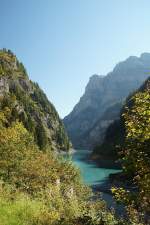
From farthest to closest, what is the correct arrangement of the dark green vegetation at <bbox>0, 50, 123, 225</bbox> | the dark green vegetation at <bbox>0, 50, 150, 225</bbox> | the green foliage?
the dark green vegetation at <bbox>0, 50, 123, 225</bbox>
the dark green vegetation at <bbox>0, 50, 150, 225</bbox>
the green foliage

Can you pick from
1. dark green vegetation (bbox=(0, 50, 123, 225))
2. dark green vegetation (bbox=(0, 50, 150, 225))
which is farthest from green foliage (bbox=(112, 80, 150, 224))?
dark green vegetation (bbox=(0, 50, 123, 225))

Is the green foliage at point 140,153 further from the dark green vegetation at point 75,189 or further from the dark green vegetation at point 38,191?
the dark green vegetation at point 38,191

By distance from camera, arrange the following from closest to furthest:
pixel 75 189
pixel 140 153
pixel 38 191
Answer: pixel 140 153
pixel 38 191
pixel 75 189

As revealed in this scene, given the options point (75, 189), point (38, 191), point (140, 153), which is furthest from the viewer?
point (75, 189)

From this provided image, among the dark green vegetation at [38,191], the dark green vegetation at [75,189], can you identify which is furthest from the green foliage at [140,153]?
the dark green vegetation at [38,191]

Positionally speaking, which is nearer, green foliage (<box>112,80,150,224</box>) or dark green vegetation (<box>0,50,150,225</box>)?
green foliage (<box>112,80,150,224</box>)

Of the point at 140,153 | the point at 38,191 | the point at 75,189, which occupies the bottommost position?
the point at 75,189

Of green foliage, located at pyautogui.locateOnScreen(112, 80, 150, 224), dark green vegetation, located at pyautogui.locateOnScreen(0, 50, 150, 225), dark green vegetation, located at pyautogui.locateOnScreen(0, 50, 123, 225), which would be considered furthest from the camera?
dark green vegetation, located at pyautogui.locateOnScreen(0, 50, 123, 225)

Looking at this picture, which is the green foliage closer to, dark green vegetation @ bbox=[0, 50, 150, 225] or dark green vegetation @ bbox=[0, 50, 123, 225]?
dark green vegetation @ bbox=[0, 50, 150, 225]

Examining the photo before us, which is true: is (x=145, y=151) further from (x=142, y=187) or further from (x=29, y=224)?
(x=29, y=224)

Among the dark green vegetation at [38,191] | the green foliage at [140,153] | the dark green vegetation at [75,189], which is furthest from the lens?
the dark green vegetation at [38,191]

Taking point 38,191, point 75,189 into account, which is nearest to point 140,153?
point 38,191

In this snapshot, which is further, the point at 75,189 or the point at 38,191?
the point at 75,189

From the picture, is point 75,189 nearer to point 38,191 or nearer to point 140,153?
point 38,191
